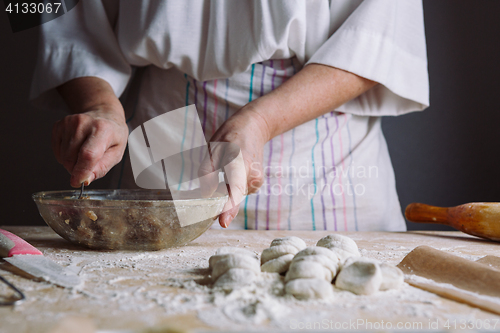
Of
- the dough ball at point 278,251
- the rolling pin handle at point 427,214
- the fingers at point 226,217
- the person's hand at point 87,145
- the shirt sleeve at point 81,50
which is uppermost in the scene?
the shirt sleeve at point 81,50

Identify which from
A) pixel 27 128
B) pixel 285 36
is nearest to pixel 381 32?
pixel 285 36

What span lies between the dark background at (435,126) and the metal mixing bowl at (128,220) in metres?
1.21

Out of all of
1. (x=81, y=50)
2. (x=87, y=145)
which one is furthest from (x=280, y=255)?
(x=81, y=50)

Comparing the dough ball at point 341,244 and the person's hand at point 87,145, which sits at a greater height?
the person's hand at point 87,145

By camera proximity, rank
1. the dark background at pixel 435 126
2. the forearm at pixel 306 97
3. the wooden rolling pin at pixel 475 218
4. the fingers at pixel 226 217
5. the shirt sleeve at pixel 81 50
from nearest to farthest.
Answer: the fingers at pixel 226 217 < the wooden rolling pin at pixel 475 218 < the forearm at pixel 306 97 < the shirt sleeve at pixel 81 50 < the dark background at pixel 435 126

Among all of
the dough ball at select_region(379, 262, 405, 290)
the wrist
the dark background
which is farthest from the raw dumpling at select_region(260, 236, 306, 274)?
the dark background

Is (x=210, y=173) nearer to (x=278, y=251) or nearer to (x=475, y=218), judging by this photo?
(x=278, y=251)

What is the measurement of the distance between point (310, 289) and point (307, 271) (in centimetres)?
3

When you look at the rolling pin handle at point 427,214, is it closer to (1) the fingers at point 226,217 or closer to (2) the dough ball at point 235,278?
(1) the fingers at point 226,217

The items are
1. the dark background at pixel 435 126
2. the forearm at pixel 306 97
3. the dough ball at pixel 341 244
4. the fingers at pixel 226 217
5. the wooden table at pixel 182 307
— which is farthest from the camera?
the dark background at pixel 435 126

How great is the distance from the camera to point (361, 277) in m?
0.46

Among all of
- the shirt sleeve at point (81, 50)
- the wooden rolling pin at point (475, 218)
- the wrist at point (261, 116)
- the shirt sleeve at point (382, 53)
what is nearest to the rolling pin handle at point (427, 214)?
the wooden rolling pin at point (475, 218)

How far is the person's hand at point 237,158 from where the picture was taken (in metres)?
0.70

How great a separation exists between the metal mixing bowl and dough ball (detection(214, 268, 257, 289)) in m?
0.20
